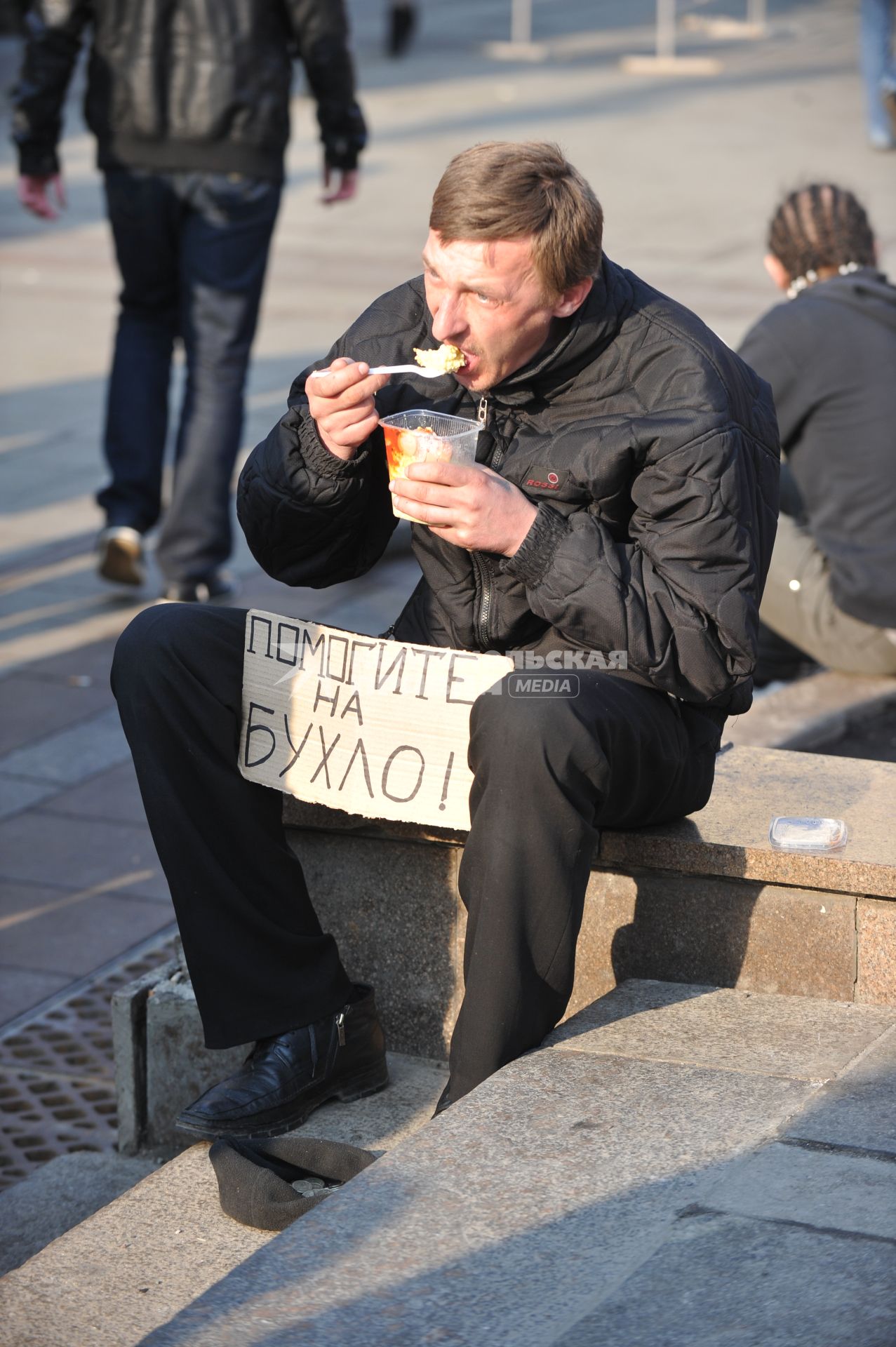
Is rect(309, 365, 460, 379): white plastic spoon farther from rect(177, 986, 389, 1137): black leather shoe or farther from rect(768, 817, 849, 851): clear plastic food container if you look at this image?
rect(177, 986, 389, 1137): black leather shoe

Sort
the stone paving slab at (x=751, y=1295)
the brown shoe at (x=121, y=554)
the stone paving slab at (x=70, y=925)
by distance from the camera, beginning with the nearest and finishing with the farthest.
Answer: the stone paving slab at (x=751, y=1295) → the stone paving slab at (x=70, y=925) → the brown shoe at (x=121, y=554)

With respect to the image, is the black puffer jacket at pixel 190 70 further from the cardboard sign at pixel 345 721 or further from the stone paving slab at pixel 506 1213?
the stone paving slab at pixel 506 1213

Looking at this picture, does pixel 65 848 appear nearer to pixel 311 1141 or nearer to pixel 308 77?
pixel 311 1141

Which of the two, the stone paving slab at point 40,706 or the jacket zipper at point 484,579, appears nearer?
the jacket zipper at point 484,579

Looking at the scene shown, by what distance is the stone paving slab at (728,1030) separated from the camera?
96.3 inches

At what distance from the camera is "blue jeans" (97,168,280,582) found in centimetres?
527

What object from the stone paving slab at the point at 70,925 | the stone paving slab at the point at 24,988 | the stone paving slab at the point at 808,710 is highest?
the stone paving slab at the point at 808,710

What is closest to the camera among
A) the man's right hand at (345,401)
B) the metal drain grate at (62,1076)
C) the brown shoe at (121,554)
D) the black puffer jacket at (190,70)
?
the man's right hand at (345,401)

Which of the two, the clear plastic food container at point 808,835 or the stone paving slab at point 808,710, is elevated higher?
the clear plastic food container at point 808,835

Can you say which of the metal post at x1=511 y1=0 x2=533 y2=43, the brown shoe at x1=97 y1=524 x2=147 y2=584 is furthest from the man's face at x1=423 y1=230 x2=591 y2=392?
the metal post at x1=511 y1=0 x2=533 y2=43

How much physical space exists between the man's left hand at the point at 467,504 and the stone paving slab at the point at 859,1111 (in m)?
0.83

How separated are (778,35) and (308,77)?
2141 cm

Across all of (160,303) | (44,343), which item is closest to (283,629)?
(160,303)

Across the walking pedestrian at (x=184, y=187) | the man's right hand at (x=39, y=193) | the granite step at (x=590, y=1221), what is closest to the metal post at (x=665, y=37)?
the man's right hand at (x=39, y=193)
